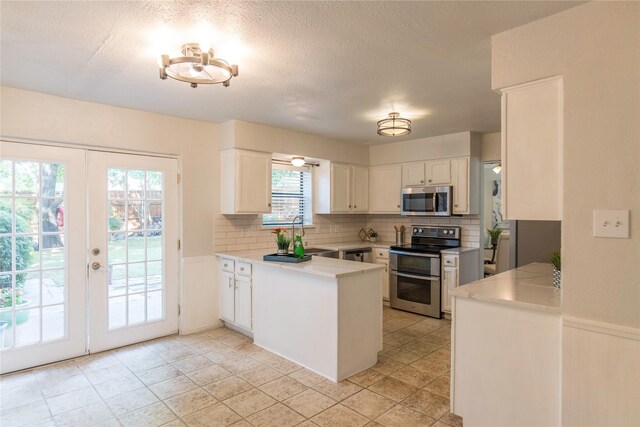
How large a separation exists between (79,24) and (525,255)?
4196mm

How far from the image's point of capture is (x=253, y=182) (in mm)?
4250

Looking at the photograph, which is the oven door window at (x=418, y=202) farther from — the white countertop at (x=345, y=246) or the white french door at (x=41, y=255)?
the white french door at (x=41, y=255)

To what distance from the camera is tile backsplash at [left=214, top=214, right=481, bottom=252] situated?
4379 mm

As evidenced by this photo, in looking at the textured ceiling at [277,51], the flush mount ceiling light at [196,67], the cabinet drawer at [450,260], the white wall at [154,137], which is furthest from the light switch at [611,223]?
the white wall at [154,137]

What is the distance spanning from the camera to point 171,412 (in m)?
2.46

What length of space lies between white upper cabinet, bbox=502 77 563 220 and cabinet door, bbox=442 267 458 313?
2.55 metres

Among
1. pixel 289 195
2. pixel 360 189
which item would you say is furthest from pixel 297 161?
pixel 360 189

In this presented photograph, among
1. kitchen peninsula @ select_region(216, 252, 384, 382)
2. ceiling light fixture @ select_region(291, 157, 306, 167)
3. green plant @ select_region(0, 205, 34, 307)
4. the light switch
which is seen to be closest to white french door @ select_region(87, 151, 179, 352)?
green plant @ select_region(0, 205, 34, 307)

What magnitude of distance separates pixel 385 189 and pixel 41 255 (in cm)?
425

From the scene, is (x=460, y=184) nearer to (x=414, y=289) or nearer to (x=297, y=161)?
(x=414, y=289)

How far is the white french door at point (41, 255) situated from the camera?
9.91 feet

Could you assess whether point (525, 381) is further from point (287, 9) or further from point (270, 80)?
point (270, 80)

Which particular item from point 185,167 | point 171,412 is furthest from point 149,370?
point 185,167

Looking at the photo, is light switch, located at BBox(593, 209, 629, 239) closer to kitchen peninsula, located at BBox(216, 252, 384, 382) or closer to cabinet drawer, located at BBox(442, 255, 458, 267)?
kitchen peninsula, located at BBox(216, 252, 384, 382)
